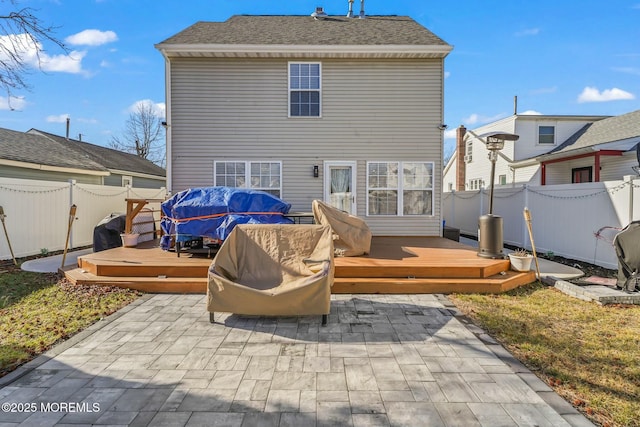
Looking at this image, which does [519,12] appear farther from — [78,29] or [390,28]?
[78,29]

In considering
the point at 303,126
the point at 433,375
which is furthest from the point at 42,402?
the point at 303,126

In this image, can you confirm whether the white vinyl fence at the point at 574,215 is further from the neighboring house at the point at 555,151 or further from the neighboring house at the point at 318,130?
the neighboring house at the point at 555,151

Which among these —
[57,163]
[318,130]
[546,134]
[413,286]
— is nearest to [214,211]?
[413,286]

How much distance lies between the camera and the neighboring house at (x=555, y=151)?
39.1 feet

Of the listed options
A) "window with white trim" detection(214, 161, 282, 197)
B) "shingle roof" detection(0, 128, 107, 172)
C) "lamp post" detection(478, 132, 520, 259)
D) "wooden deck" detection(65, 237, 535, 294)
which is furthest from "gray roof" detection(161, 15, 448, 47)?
"shingle roof" detection(0, 128, 107, 172)

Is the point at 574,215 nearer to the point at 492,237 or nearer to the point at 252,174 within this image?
the point at 492,237

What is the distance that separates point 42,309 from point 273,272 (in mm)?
3024

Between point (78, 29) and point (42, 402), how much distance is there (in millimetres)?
9413

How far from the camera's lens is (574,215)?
22.3 ft

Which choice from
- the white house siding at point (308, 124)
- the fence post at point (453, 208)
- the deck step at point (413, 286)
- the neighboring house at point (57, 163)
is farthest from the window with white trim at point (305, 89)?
the neighboring house at point (57, 163)

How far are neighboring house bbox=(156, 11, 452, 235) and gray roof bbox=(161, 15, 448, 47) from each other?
0.11 m

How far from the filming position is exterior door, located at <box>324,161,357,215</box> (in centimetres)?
861

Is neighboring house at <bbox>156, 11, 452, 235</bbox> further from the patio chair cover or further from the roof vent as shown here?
the patio chair cover

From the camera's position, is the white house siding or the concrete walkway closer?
the concrete walkway
